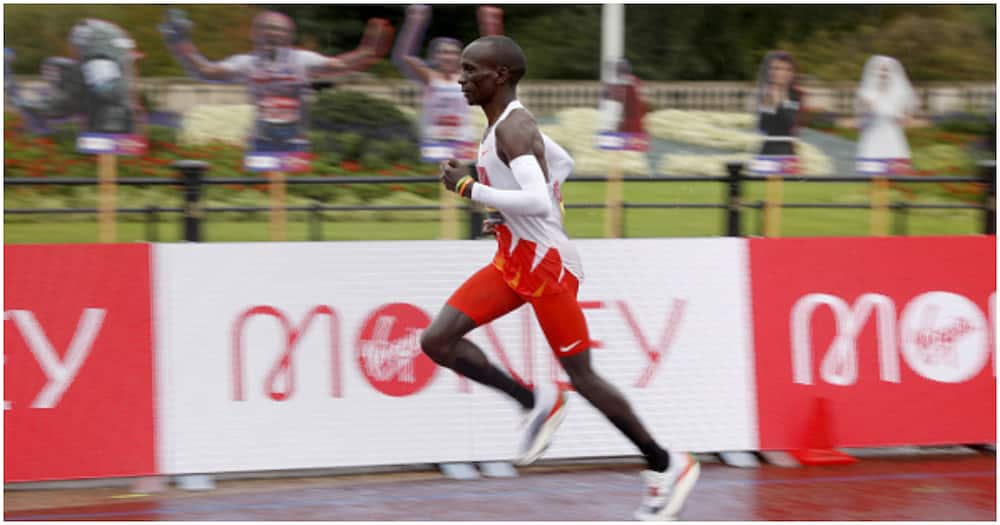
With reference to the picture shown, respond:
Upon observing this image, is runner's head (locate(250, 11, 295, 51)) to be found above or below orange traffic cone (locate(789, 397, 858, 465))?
above

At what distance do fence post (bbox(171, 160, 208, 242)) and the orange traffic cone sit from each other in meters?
3.31

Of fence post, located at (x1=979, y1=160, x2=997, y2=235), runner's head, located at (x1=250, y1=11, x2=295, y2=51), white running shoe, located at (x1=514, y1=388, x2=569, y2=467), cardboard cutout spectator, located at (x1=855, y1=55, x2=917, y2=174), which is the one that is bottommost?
white running shoe, located at (x1=514, y1=388, x2=569, y2=467)

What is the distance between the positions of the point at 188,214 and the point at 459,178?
1.98 meters

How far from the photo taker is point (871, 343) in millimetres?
7234

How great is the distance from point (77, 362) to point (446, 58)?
14.2 ft

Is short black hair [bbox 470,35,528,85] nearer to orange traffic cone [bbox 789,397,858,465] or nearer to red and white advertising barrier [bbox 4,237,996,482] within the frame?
red and white advertising barrier [bbox 4,237,996,482]

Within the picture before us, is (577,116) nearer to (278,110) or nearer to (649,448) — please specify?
(278,110)

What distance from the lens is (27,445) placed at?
634cm

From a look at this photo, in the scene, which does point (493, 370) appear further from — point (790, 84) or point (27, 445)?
point (790, 84)

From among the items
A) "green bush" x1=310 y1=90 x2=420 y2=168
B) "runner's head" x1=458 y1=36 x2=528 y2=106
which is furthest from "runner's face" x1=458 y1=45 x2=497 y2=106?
"green bush" x1=310 y1=90 x2=420 y2=168

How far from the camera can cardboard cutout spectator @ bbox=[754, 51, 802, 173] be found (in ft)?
29.5

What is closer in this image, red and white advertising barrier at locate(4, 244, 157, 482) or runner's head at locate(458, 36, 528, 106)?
runner's head at locate(458, 36, 528, 106)

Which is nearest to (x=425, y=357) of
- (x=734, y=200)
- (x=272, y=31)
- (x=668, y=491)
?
(x=668, y=491)

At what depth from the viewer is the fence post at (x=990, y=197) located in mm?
7828
